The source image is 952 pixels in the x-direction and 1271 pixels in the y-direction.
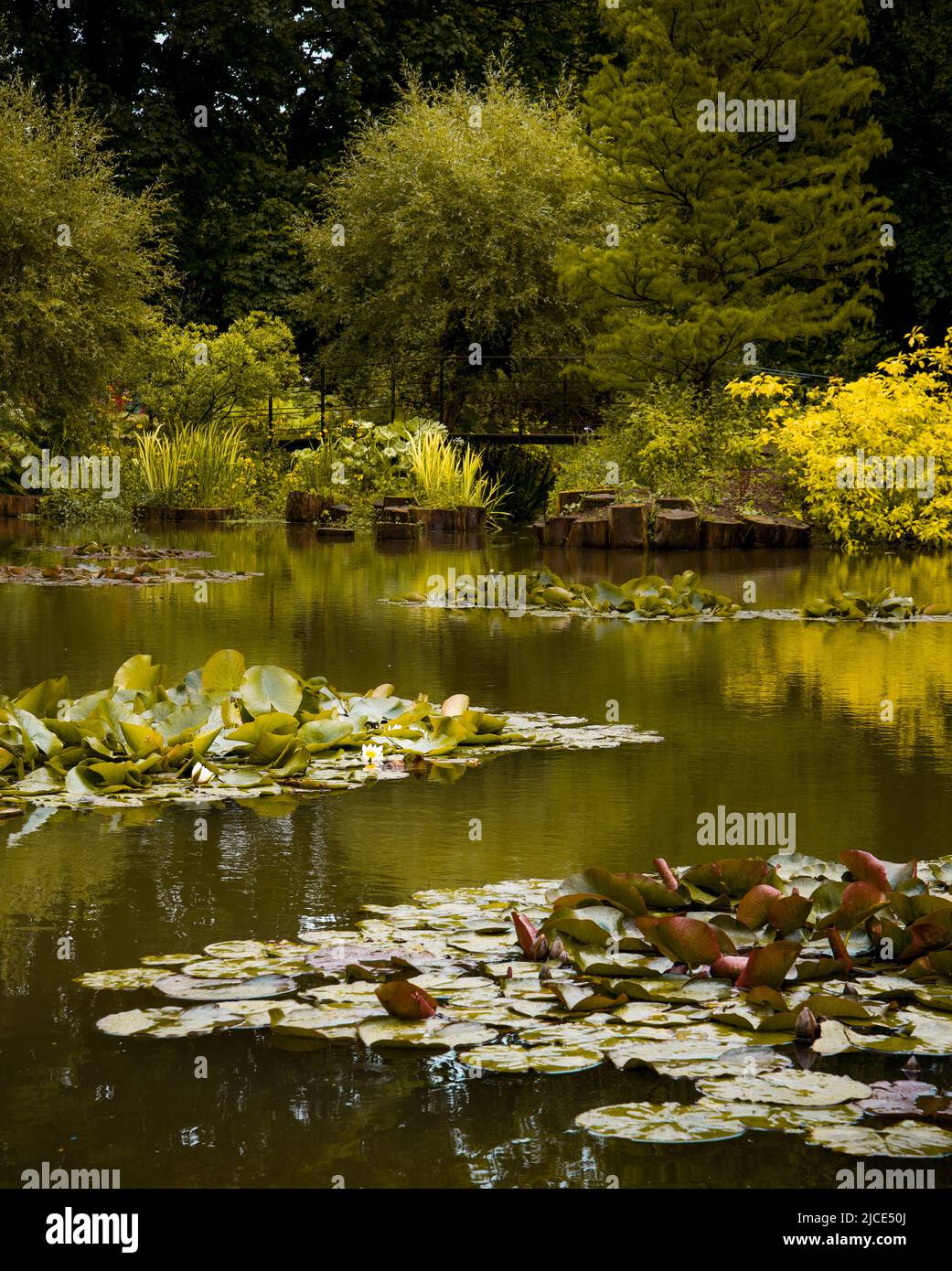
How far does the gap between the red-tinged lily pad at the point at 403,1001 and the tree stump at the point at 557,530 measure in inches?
579

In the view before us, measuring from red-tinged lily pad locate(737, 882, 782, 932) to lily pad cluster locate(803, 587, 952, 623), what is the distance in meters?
6.85

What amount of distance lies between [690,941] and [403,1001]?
620 mm

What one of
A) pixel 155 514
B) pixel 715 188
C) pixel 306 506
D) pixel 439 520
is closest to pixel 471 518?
pixel 439 520

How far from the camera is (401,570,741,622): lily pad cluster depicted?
34.1ft

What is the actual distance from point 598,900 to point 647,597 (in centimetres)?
697

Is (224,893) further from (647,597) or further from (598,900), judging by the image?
(647,597)

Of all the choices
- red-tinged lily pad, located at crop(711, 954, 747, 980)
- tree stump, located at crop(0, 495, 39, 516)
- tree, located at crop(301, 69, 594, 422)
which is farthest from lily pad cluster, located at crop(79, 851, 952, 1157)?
tree, located at crop(301, 69, 594, 422)

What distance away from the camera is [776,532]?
1739 centimetres

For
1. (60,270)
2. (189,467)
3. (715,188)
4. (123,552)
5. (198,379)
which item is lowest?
(123,552)

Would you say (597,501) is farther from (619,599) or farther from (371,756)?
(371,756)

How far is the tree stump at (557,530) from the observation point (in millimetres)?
17781

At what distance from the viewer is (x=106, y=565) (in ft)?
45.8

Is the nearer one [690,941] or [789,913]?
[690,941]

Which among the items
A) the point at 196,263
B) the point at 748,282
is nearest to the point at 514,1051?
the point at 748,282
